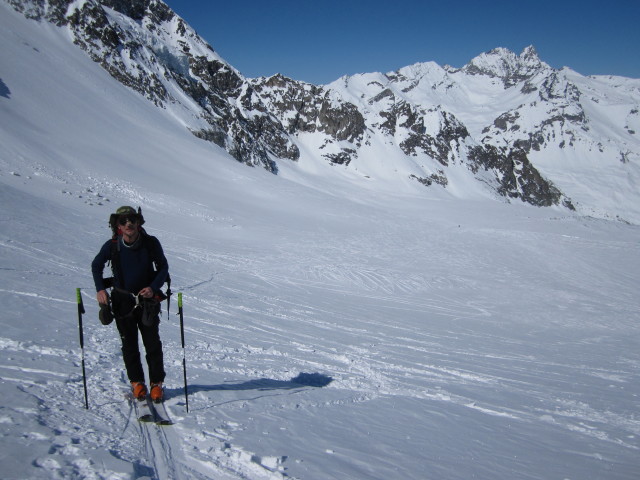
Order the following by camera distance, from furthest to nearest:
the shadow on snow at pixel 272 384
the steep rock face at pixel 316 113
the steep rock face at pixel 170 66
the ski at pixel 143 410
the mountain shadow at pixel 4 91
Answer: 1. the steep rock face at pixel 316 113
2. the steep rock face at pixel 170 66
3. the mountain shadow at pixel 4 91
4. the shadow on snow at pixel 272 384
5. the ski at pixel 143 410

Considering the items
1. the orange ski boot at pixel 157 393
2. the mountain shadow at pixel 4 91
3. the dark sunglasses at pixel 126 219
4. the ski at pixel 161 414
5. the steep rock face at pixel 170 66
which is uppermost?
the steep rock face at pixel 170 66

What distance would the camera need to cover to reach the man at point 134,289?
4375 millimetres

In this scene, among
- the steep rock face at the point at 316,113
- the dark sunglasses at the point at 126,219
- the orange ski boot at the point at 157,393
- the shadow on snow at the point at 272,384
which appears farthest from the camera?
the steep rock face at the point at 316,113

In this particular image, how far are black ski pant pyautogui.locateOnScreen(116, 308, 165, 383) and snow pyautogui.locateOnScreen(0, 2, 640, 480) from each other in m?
0.37

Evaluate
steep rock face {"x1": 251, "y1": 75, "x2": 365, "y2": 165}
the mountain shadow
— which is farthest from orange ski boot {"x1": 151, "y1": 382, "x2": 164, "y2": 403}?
steep rock face {"x1": 251, "y1": 75, "x2": 365, "y2": 165}

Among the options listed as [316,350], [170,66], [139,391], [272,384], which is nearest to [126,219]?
[139,391]

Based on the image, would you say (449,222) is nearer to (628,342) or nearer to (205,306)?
(628,342)

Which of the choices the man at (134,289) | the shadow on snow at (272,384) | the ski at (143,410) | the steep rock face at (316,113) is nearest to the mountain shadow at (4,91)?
the man at (134,289)

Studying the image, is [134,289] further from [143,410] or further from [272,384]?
[272,384]

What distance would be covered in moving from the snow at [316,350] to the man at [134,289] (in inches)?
17.6

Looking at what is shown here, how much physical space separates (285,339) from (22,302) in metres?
4.72

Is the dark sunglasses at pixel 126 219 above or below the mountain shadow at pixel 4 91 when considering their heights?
below

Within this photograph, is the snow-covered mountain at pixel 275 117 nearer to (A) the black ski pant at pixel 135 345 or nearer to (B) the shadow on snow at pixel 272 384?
(B) the shadow on snow at pixel 272 384

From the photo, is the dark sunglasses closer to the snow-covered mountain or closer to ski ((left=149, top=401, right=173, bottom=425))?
ski ((left=149, top=401, right=173, bottom=425))
